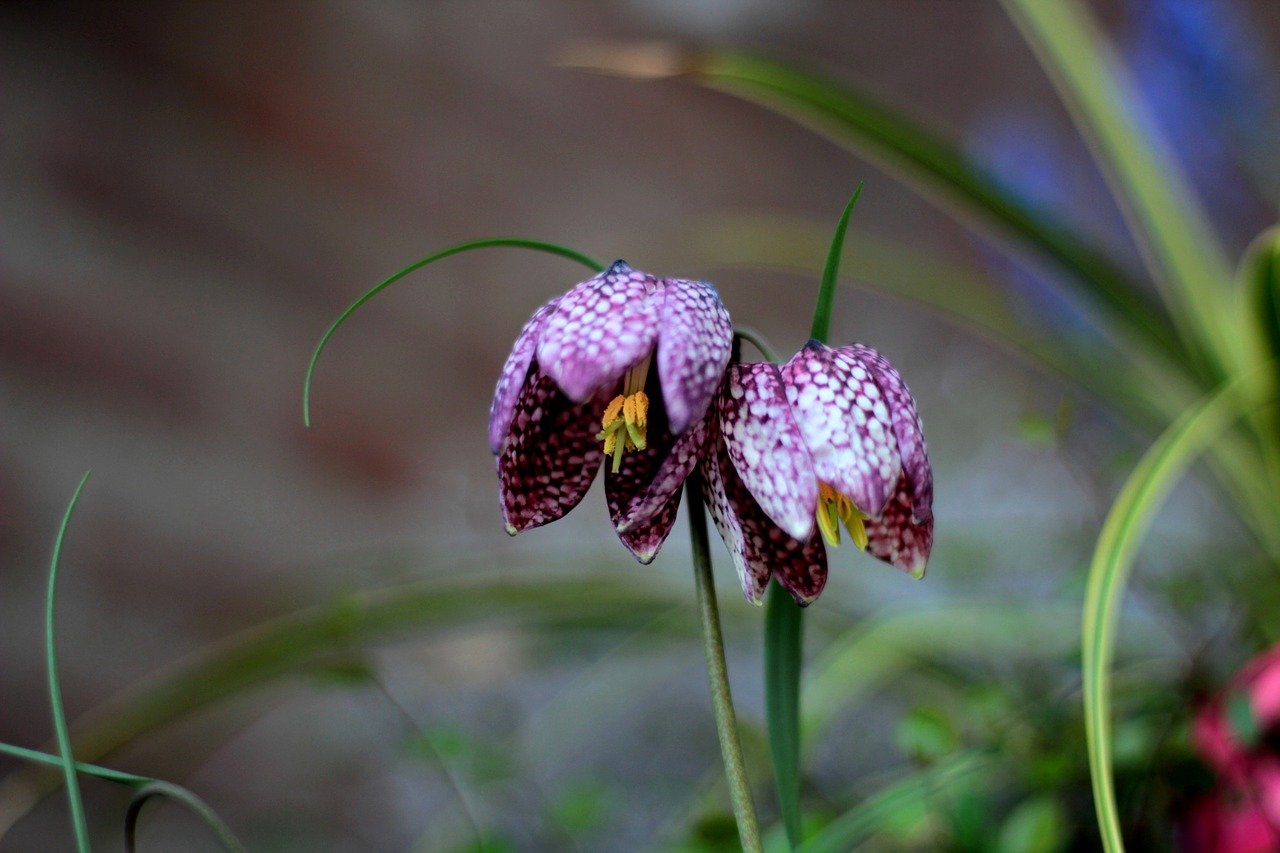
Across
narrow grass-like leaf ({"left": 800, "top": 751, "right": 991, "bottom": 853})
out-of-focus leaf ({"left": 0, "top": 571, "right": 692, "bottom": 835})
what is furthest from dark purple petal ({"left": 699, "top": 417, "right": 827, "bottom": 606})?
out-of-focus leaf ({"left": 0, "top": 571, "right": 692, "bottom": 835})

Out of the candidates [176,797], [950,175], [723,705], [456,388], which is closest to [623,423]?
[723,705]

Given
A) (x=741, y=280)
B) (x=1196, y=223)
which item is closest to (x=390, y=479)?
(x=741, y=280)

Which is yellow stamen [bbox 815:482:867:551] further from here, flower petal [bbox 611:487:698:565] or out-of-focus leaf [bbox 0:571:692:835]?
out-of-focus leaf [bbox 0:571:692:835]

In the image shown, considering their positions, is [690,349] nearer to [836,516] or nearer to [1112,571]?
[836,516]

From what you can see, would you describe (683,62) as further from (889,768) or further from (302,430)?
(302,430)

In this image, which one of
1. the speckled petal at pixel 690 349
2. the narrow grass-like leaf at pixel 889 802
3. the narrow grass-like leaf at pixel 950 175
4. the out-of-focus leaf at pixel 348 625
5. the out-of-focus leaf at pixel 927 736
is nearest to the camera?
the speckled petal at pixel 690 349

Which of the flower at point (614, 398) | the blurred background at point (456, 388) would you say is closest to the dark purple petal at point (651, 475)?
the flower at point (614, 398)

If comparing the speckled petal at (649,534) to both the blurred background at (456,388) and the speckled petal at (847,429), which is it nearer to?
the speckled petal at (847,429)
